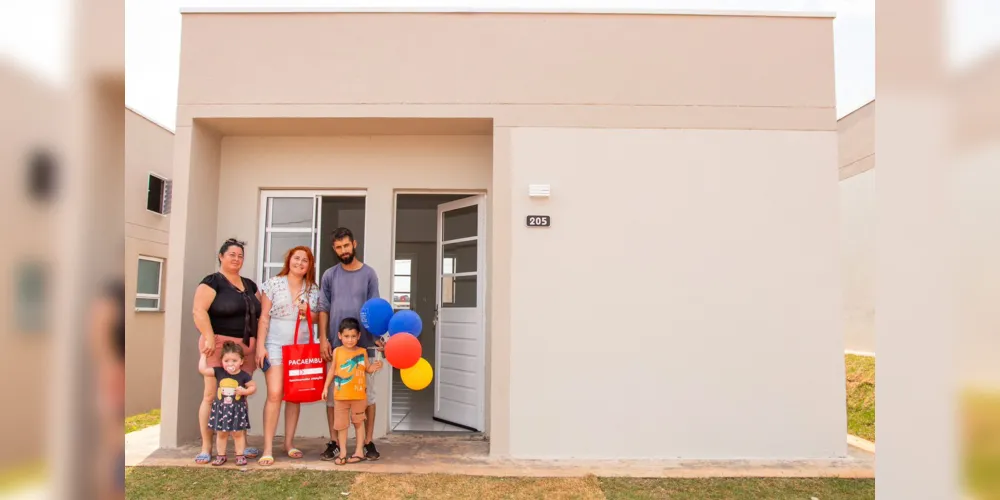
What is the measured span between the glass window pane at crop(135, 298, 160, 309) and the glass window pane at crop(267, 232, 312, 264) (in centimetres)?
351

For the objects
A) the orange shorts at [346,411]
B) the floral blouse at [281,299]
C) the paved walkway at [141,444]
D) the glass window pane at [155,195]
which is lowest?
the paved walkway at [141,444]

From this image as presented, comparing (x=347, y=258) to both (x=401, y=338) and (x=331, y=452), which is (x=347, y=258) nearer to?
(x=401, y=338)

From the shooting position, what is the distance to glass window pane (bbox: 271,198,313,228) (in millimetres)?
5605

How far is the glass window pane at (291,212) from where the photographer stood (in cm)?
561

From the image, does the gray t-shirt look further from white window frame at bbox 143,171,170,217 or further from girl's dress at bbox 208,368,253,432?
white window frame at bbox 143,171,170,217

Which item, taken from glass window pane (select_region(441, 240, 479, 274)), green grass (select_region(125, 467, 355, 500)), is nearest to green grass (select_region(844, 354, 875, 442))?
glass window pane (select_region(441, 240, 479, 274))

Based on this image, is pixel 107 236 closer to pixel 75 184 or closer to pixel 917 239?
pixel 75 184

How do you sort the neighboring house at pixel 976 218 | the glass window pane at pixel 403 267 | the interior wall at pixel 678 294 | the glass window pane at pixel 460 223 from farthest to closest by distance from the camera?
the glass window pane at pixel 403 267, the glass window pane at pixel 460 223, the interior wall at pixel 678 294, the neighboring house at pixel 976 218

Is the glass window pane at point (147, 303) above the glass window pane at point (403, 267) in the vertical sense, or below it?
below

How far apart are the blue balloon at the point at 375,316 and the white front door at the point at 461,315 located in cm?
128

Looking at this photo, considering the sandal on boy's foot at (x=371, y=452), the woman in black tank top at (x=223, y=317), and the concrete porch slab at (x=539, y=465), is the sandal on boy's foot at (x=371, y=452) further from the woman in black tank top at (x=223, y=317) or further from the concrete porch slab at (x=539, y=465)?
the woman in black tank top at (x=223, y=317)

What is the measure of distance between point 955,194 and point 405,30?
4940mm

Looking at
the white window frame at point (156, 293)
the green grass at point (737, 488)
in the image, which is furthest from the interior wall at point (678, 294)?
the white window frame at point (156, 293)

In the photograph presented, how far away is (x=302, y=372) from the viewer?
4453mm
